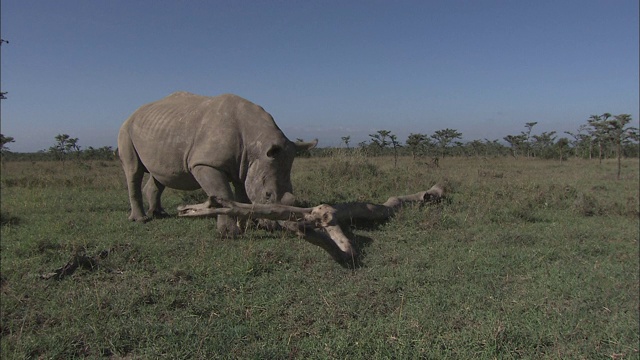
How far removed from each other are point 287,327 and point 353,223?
3.48 meters

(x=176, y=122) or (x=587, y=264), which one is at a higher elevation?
(x=176, y=122)

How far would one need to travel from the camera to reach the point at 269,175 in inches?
218

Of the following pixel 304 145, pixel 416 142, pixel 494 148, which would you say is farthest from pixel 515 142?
pixel 304 145

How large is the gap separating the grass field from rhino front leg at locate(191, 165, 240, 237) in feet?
0.88

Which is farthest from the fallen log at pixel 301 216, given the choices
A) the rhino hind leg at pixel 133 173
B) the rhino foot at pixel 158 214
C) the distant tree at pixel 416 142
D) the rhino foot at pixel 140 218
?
the distant tree at pixel 416 142

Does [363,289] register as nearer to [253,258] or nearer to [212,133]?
[253,258]

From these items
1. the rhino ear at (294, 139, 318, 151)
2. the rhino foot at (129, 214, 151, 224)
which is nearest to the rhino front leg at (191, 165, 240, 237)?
the rhino ear at (294, 139, 318, 151)

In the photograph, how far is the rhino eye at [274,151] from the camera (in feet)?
18.0

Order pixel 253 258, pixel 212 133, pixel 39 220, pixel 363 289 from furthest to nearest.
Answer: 1. pixel 39 220
2. pixel 212 133
3. pixel 253 258
4. pixel 363 289

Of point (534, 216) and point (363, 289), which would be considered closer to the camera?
point (363, 289)

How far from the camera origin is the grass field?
3.00 meters

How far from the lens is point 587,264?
195 inches

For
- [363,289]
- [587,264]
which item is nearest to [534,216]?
[587,264]

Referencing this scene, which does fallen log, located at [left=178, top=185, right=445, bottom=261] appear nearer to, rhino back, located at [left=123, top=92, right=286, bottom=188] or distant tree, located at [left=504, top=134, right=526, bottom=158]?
rhino back, located at [left=123, top=92, right=286, bottom=188]
